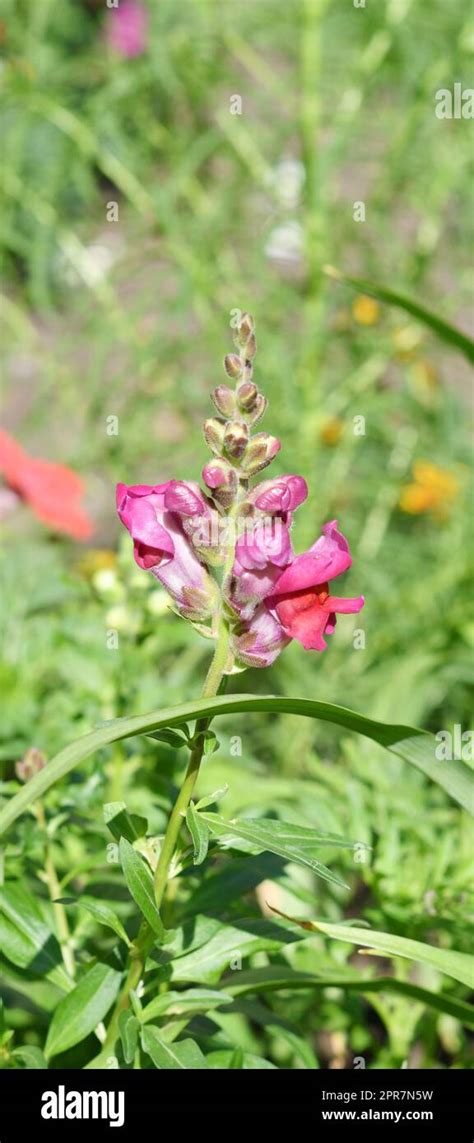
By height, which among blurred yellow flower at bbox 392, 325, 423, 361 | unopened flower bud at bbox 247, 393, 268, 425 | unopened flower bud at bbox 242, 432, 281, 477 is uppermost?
blurred yellow flower at bbox 392, 325, 423, 361

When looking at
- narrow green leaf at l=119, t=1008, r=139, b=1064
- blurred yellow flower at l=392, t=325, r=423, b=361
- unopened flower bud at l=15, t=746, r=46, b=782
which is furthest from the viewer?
blurred yellow flower at l=392, t=325, r=423, b=361

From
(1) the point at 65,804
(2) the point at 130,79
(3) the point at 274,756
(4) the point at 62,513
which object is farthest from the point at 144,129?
(1) the point at 65,804

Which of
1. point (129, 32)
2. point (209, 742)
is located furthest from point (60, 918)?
point (129, 32)

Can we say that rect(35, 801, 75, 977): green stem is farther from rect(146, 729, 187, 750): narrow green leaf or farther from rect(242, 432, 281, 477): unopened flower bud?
rect(242, 432, 281, 477): unopened flower bud

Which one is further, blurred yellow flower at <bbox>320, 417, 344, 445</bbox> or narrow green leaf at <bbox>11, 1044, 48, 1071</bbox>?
blurred yellow flower at <bbox>320, 417, 344, 445</bbox>

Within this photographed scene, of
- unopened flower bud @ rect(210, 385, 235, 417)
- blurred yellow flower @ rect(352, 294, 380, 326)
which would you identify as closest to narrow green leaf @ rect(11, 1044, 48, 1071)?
unopened flower bud @ rect(210, 385, 235, 417)

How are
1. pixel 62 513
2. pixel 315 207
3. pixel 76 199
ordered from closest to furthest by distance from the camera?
1. pixel 62 513
2. pixel 315 207
3. pixel 76 199

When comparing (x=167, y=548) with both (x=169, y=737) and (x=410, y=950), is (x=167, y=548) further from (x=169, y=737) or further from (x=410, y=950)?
(x=410, y=950)

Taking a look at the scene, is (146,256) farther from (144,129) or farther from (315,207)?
(315,207)
